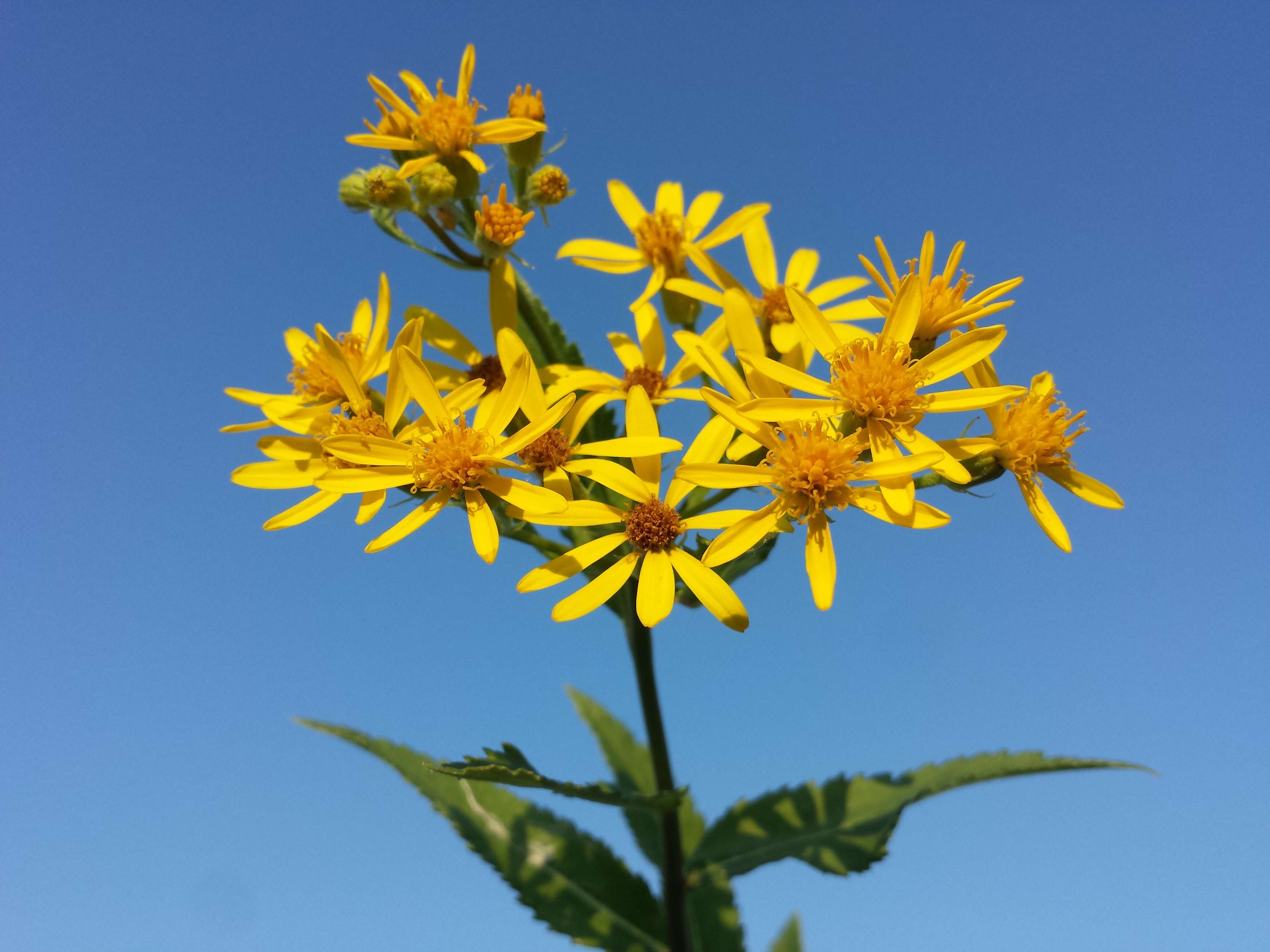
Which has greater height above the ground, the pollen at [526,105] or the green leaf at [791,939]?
the pollen at [526,105]

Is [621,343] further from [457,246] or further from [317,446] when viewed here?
[317,446]

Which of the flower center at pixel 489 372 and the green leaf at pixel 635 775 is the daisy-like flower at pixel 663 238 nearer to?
the flower center at pixel 489 372

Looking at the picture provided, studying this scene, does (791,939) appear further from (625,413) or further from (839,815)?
(625,413)

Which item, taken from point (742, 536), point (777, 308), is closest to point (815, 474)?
point (742, 536)

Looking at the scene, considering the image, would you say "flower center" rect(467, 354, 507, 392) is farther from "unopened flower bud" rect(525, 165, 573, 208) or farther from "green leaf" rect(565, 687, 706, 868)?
"green leaf" rect(565, 687, 706, 868)

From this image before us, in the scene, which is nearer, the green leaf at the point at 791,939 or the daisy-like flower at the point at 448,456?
the daisy-like flower at the point at 448,456

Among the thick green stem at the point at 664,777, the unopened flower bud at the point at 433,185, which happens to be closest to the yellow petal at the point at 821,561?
the thick green stem at the point at 664,777

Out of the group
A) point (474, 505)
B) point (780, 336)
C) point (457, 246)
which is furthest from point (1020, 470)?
point (457, 246)
